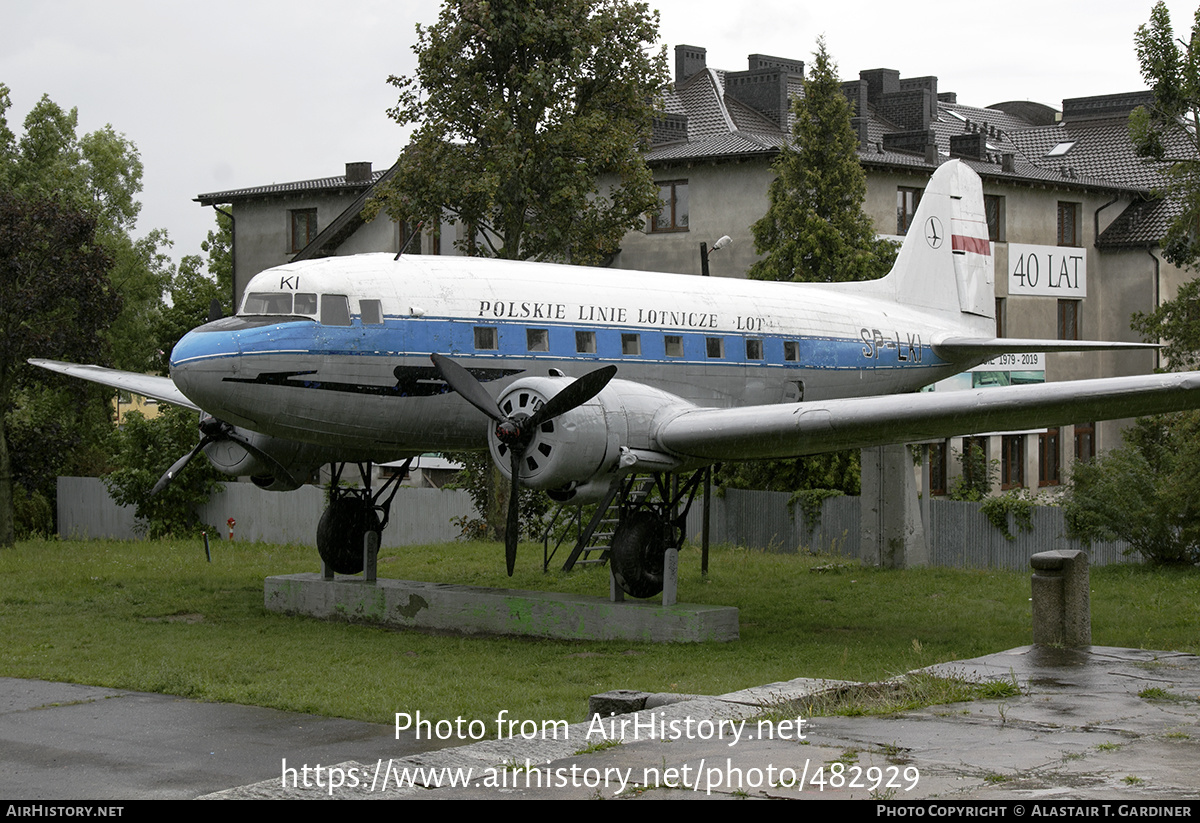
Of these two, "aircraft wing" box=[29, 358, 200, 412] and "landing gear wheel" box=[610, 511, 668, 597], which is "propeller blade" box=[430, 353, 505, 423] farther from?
"aircraft wing" box=[29, 358, 200, 412]

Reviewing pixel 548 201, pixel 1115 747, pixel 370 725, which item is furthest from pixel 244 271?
pixel 1115 747

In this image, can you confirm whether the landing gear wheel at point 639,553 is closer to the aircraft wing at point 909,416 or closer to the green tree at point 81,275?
the aircraft wing at point 909,416

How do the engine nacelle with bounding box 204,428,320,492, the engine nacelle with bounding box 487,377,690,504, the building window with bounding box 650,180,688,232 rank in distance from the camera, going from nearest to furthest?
1. the engine nacelle with bounding box 487,377,690,504
2. the engine nacelle with bounding box 204,428,320,492
3. the building window with bounding box 650,180,688,232

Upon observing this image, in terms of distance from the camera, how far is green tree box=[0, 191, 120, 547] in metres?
29.1

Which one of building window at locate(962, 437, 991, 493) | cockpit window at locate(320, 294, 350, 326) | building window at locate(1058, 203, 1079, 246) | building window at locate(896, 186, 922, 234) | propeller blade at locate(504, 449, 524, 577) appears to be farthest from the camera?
building window at locate(1058, 203, 1079, 246)

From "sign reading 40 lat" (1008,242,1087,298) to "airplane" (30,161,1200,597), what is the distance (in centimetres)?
2444

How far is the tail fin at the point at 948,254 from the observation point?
23.6 m

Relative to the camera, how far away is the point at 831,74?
33.6m

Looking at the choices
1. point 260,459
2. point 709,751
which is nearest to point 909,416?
point 709,751

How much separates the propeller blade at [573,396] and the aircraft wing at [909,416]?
1.39 metres

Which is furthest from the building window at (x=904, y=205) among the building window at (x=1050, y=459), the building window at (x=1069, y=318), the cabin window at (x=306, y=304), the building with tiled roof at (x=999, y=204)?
the cabin window at (x=306, y=304)

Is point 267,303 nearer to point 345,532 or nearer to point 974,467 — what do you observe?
point 345,532

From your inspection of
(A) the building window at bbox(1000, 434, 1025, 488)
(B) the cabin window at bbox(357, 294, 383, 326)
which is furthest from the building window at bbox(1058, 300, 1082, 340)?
(B) the cabin window at bbox(357, 294, 383, 326)

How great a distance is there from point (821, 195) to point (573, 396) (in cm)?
1964
